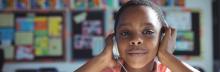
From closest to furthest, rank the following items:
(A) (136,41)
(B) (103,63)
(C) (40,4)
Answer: (A) (136,41) → (B) (103,63) → (C) (40,4)

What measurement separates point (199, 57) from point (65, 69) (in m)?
0.99

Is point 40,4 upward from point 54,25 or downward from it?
upward

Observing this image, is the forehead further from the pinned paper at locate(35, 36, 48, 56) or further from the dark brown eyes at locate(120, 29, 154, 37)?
the pinned paper at locate(35, 36, 48, 56)

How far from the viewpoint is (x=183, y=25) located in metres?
2.88

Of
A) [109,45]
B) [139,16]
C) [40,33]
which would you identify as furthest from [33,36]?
[139,16]

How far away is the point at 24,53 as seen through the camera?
2.90 m

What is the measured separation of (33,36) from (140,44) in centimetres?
212

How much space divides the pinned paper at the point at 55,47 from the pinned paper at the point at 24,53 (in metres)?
0.14

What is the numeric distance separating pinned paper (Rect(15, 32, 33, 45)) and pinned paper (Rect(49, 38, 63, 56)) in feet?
0.50

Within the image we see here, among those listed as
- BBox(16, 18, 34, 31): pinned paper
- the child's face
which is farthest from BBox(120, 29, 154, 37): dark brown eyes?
BBox(16, 18, 34, 31): pinned paper

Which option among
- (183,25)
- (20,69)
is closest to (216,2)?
(183,25)

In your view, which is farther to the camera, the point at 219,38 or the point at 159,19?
the point at 219,38

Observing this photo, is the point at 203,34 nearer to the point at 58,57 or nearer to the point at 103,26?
the point at 103,26

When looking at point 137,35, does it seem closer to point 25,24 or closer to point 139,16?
point 139,16
